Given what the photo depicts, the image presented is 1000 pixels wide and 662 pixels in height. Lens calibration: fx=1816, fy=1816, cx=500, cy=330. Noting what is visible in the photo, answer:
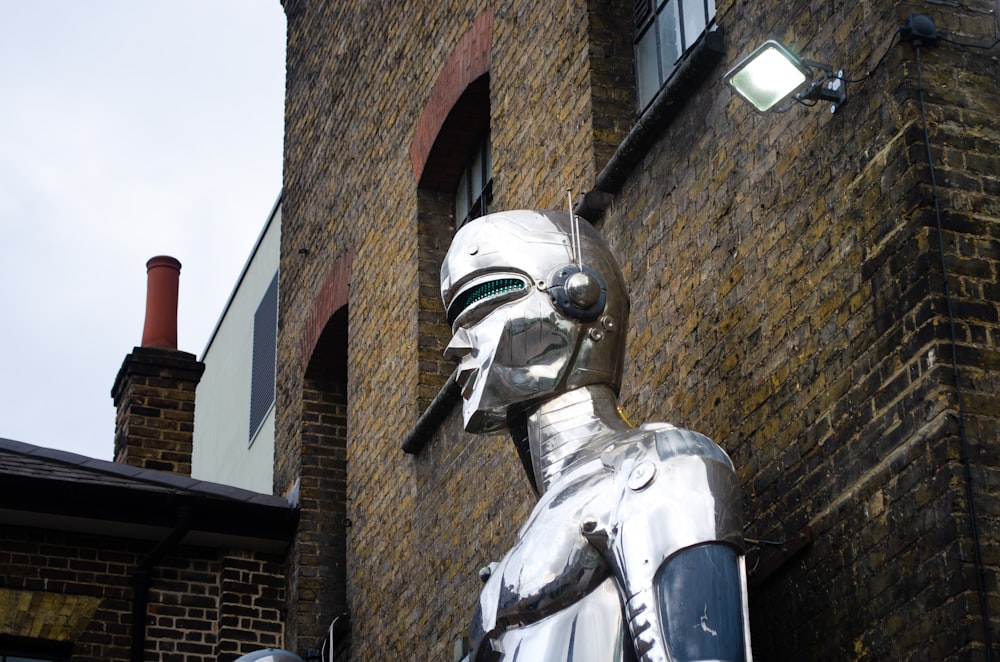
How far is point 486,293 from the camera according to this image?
6.17 m

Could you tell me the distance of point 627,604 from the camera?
5250 mm

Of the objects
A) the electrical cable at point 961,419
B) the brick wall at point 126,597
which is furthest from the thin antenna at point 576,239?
the brick wall at point 126,597

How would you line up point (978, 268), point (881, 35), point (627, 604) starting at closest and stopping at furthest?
point (627, 604), point (978, 268), point (881, 35)

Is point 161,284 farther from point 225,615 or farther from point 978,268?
point 978,268

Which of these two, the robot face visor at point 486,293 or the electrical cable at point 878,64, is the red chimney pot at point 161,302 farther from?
the electrical cable at point 878,64

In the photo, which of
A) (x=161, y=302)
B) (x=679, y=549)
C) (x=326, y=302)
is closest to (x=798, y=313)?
(x=679, y=549)

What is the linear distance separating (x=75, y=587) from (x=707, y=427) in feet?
19.5

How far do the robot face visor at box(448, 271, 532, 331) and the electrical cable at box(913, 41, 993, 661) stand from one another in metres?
1.35

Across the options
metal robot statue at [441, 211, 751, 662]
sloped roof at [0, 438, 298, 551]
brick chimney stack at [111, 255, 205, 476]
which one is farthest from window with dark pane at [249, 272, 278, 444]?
metal robot statue at [441, 211, 751, 662]

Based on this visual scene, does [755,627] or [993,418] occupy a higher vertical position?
[993,418]

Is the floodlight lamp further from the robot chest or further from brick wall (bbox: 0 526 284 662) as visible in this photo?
brick wall (bbox: 0 526 284 662)

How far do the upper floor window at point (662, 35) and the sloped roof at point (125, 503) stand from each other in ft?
15.4

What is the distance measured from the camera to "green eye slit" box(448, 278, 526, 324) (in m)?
6.11

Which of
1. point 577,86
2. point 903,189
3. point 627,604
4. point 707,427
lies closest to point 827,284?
point 903,189
